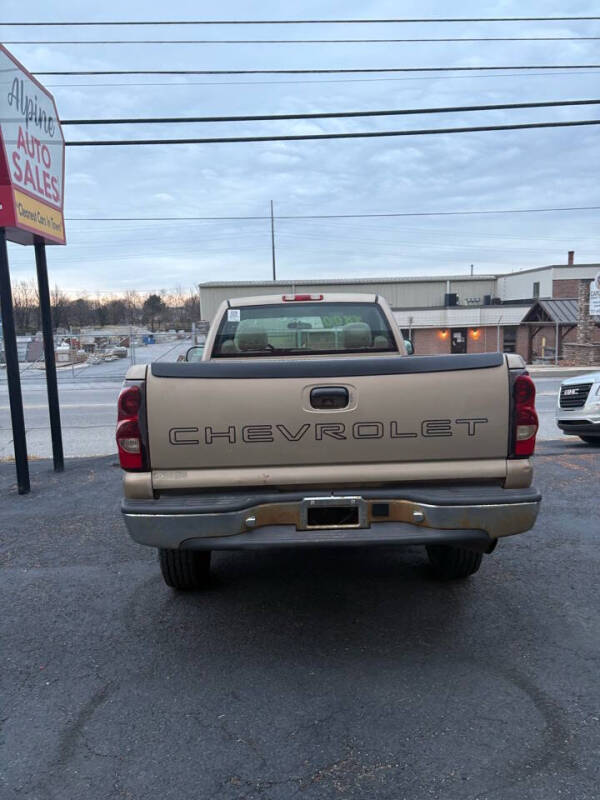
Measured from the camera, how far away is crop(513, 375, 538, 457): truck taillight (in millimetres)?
3178

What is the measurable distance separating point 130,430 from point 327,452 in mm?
1004

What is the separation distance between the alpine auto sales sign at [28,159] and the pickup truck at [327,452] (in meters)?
4.78

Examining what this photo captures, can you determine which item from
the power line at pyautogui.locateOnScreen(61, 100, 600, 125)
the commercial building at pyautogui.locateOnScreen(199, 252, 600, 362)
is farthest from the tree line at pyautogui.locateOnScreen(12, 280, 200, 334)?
the power line at pyautogui.locateOnScreen(61, 100, 600, 125)

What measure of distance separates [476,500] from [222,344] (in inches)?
108

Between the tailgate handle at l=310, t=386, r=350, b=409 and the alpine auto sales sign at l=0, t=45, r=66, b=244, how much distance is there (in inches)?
206

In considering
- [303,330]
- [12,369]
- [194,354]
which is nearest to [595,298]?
[303,330]

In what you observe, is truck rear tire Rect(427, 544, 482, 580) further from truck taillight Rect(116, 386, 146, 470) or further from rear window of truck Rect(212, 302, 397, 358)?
truck taillight Rect(116, 386, 146, 470)

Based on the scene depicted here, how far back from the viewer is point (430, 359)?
322 cm

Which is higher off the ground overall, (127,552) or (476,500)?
(476,500)

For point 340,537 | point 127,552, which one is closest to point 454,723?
point 340,537

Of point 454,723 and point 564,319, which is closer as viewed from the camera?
Result: point 454,723

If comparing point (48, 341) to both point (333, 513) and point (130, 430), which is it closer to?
point (130, 430)

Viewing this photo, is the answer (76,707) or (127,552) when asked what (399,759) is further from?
(127,552)

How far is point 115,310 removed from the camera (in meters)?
95.9
